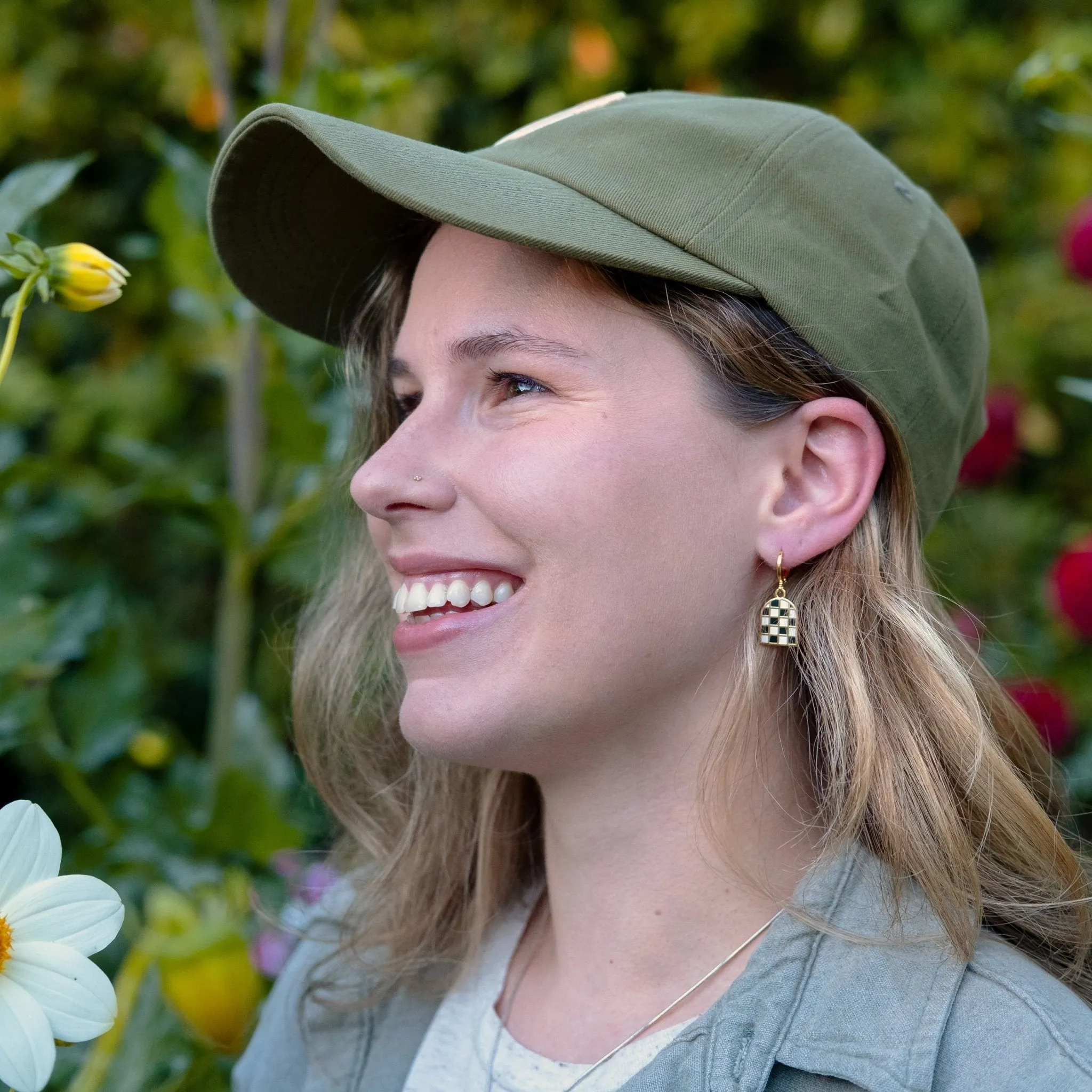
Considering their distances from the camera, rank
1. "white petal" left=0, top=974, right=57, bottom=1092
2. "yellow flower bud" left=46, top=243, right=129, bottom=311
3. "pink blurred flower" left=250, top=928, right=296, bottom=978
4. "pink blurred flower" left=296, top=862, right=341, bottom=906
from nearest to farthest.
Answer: "white petal" left=0, top=974, right=57, bottom=1092, "yellow flower bud" left=46, top=243, right=129, bottom=311, "pink blurred flower" left=296, top=862, right=341, bottom=906, "pink blurred flower" left=250, top=928, right=296, bottom=978

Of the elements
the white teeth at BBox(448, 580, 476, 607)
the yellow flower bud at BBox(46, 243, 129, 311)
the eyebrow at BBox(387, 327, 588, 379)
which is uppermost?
the yellow flower bud at BBox(46, 243, 129, 311)

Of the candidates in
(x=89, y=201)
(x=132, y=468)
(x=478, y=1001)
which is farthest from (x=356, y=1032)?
(x=89, y=201)

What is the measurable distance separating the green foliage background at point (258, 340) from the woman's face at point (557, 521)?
1.70 ft

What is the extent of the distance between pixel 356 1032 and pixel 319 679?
1.20 ft

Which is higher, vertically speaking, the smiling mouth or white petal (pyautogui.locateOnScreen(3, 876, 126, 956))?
white petal (pyautogui.locateOnScreen(3, 876, 126, 956))

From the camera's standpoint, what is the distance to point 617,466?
1.00 meters

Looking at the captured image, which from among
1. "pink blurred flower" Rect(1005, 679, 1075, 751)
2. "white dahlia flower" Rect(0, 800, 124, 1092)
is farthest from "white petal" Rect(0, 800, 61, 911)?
"pink blurred flower" Rect(1005, 679, 1075, 751)

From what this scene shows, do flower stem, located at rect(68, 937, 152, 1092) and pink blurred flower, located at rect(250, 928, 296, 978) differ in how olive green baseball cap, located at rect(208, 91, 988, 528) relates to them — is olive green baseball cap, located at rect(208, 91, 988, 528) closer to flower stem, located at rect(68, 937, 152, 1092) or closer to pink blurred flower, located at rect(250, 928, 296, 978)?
flower stem, located at rect(68, 937, 152, 1092)

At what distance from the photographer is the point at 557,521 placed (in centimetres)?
99

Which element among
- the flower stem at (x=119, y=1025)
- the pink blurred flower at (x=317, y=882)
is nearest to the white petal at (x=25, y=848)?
the flower stem at (x=119, y=1025)

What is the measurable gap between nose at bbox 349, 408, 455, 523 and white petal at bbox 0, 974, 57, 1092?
48 centimetres

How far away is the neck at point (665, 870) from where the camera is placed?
1.07 meters

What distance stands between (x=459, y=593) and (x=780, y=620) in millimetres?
261

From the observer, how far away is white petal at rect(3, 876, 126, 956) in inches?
27.0
